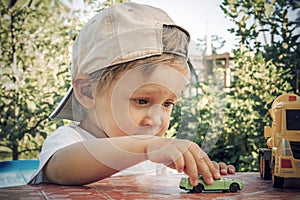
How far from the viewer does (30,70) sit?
1.82 metres

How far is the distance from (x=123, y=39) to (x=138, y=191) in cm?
25

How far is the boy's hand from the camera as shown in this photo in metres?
0.53

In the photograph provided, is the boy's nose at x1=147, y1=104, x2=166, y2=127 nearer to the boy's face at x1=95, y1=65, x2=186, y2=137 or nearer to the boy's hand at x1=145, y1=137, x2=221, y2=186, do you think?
the boy's face at x1=95, y1=65, x2=186, y2=137

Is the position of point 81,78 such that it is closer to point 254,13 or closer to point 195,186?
point 195,186

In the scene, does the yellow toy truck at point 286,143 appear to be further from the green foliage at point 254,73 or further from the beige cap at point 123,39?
the green foliage at point 254,73

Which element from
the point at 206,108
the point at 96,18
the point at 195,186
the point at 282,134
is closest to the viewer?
the point at 195,186

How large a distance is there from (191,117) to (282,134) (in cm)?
36

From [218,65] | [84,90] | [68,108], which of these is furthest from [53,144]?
[218,65]

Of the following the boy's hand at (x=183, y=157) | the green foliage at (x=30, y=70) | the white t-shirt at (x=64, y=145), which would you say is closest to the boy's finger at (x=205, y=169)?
the boy's hand at (x=183, y=157)

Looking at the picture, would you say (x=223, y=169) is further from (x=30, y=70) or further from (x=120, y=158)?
(x=30, y=70)

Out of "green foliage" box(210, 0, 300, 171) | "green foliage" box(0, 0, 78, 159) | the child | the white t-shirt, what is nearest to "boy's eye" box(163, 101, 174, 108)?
the child

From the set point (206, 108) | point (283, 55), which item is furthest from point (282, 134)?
point (283, 55)

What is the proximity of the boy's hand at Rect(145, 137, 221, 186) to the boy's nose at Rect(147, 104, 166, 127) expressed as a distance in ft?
0.58

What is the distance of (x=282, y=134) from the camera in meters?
0.67
